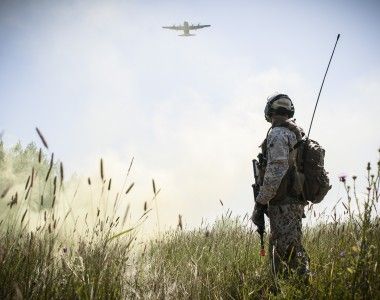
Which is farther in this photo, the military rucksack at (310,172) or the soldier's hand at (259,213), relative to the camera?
the soldier's hand at (259,213)

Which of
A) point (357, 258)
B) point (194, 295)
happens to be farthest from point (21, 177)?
point (357, 258)

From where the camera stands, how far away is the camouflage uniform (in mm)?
3072

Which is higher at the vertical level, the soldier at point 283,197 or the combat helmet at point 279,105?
the combat helmet at point 279,105

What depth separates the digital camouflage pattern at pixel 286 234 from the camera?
3049mm

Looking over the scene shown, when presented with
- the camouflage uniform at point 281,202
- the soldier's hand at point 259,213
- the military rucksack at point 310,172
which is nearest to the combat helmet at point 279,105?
the camouflage uniform at point 281,202

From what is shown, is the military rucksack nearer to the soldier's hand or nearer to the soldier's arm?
the soldier's arm

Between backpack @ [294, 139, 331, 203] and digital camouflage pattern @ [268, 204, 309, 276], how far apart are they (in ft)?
0.63

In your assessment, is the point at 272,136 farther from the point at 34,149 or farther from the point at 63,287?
the point at 34,149

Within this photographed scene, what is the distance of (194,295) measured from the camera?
104 inches

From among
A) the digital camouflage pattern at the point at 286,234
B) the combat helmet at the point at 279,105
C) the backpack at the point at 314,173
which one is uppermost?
the combat helmet at the point at 279,105

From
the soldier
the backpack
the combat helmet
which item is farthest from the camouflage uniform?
the combat helmet

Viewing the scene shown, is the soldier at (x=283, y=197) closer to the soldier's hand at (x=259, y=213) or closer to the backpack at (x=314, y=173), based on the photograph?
the soldier's hand at (x=259, y=213)

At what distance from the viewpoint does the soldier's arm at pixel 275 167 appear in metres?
3.10

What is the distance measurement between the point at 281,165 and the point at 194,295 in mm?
1483
